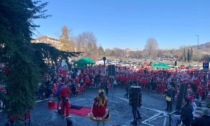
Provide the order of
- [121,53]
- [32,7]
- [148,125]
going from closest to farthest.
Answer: [32,7] < [148,125] < [121,53]

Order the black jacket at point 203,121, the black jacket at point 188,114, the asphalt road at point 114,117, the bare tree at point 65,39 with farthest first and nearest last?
the bare tree at point 65,39, the asphalt road at point 114,117, the black jacket at point 188,114, the black jacket at point 203,121

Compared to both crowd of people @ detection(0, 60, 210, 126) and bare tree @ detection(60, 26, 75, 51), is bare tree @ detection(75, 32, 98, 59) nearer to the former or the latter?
bare tree @ detection(60, 26, 75, 51)

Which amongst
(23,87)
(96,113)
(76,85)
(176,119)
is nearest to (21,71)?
(23,87)

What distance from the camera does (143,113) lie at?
547 inches

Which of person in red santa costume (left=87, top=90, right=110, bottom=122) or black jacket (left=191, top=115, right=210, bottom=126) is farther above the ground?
black jacket (left=191, top=115, right=210, bottom=126)

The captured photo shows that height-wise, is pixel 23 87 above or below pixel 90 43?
below

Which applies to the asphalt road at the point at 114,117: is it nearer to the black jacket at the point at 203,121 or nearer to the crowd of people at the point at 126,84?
the crowd of people at the point at 126,84

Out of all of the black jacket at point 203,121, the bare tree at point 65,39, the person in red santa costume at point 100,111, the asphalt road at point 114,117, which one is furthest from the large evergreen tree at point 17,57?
the bare tree at point 65,39

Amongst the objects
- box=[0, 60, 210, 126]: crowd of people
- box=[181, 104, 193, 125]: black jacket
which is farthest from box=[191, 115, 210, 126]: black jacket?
box=[0, 60, 210, 126]: crowd of people

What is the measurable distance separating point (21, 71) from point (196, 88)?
1646 cm

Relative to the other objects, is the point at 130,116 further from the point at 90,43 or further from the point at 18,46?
the point at 90,43

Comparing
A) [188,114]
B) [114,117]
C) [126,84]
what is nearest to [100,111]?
[114,117]

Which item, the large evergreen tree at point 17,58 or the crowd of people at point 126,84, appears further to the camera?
the crowd of people at point 126,84

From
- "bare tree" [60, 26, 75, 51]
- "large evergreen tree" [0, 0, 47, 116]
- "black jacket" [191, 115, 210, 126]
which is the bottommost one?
"black jacket" [191, 115, 210, 126]
